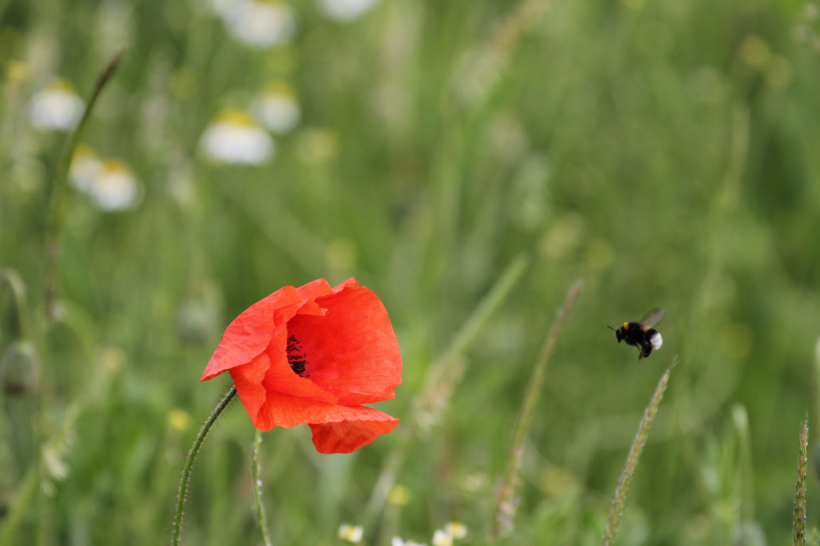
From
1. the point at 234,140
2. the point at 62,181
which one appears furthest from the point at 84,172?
the point at 62,181

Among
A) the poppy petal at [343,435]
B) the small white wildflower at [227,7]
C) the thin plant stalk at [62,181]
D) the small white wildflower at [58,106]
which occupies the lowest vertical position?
the poppy petal at [343,435]

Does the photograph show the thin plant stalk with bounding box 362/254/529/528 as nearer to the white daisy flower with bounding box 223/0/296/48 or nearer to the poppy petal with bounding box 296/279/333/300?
the poppy petal with bounding box 296/279/333/300

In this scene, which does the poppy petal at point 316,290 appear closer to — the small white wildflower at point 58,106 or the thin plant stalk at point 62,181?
the thin plant stalk at point 62,181

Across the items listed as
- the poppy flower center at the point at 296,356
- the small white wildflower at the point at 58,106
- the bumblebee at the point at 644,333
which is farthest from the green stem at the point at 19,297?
the small white wildflower at the point at 58,106

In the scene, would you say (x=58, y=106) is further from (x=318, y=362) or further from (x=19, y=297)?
(x=318, y=362)

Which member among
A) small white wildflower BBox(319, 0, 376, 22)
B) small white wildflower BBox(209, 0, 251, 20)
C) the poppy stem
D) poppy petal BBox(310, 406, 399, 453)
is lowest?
the poppy stem

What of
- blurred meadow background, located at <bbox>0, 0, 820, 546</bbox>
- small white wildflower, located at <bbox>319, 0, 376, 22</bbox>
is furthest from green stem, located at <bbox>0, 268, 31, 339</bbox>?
small white wildflower, located at <bbox>319, 0, 376, 22</bbox>

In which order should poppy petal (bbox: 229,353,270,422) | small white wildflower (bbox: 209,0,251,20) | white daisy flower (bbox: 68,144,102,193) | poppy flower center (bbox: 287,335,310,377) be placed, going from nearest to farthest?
poppy petal (bbox: 229,353,270,422) < poppy flower center (bbox: 287,335,310,377) < white daisy flower (bbox: 68,144,102,193) < small white wildflower (bbox: 209,0,251,20)

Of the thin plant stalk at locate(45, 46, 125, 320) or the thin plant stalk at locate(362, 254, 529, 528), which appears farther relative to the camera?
the thin plant stalk at locate(362, 254, 529, 528)
